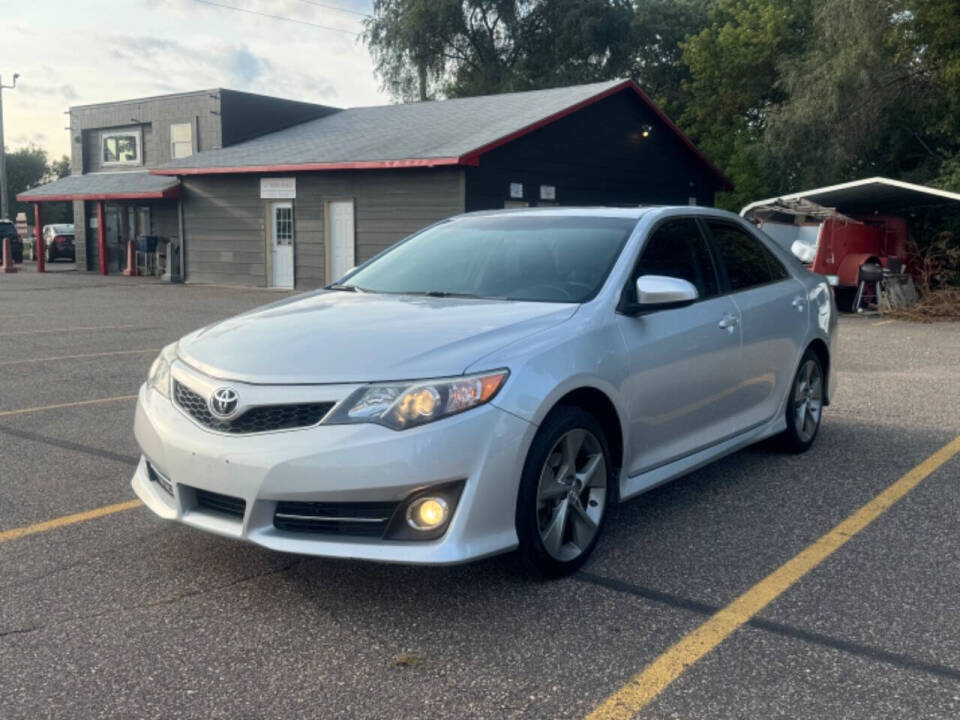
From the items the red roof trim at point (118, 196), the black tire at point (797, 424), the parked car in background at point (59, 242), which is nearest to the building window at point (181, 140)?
the red roof trim at point (118, 196)

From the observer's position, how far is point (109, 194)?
28609 mm

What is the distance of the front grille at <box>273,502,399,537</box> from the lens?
142 inches

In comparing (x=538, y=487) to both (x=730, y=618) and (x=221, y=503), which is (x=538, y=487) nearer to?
(x=730, y=618)

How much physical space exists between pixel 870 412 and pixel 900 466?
1.90m

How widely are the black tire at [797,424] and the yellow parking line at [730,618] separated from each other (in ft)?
2.54

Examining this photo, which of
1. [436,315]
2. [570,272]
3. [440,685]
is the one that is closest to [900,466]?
[570,272]

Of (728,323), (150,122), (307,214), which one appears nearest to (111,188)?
(150,122)

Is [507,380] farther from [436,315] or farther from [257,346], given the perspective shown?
[257,346]

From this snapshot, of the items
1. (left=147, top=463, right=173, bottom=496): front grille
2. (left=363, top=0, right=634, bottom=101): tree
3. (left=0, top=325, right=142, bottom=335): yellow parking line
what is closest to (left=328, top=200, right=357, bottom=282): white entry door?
(left=0, top=325, right=142, bottom=335): yellow parking line

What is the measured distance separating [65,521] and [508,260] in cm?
252

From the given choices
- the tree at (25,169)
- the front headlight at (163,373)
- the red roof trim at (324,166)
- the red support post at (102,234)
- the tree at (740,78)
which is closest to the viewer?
the front headlight at (163,373)

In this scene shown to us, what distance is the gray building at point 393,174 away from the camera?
21.5 metres

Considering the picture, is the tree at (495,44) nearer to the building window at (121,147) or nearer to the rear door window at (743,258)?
the building window at (121,147)

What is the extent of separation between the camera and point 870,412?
7.93 meters
